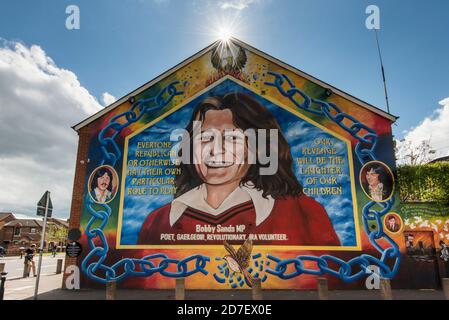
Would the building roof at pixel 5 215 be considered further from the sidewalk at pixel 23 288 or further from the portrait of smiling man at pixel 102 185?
the portrait of smiling man at pixel 102 185

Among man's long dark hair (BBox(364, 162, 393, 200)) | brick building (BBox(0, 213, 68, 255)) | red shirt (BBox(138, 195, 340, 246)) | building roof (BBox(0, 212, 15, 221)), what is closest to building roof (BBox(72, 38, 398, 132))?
man's long dark hair (BBox(364, 162, 393, 200))

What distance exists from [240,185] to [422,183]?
7838 millimetres

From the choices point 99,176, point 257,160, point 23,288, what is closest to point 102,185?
point 99,176

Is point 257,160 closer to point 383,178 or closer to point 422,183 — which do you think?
point 383,178

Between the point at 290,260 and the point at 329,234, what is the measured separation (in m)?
1.89

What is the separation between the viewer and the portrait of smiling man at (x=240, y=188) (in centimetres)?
1166

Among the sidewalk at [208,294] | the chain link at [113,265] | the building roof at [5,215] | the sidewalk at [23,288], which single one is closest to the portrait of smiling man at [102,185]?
the chain link at [113,265]

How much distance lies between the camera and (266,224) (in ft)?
38.4

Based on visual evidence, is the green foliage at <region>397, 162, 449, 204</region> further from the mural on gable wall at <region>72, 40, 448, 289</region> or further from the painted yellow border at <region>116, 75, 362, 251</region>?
the painted yellow border at <region>116, 75, 362, 251</region>

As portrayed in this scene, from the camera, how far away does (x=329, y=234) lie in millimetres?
11453

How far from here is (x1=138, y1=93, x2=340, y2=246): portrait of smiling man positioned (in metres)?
11.7

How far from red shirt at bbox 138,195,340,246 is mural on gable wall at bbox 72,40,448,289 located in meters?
0.04

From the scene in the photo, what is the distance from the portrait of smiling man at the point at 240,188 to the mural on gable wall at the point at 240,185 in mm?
43
